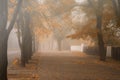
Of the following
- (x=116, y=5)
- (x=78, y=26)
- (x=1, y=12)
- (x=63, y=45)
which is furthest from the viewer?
(x=63, y=45)

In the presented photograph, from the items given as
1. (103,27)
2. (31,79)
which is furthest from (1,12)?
(103,27)

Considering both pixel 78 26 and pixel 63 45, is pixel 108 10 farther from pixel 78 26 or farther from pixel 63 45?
pixel 63 45

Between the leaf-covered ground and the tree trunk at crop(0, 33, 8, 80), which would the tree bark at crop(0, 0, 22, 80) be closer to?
the tree trunk at crop(0, 33, 8, 80)

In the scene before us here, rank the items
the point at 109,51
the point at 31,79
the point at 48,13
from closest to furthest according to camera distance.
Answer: the point at 31,79 < the point at 48,13 < the point at 109,51

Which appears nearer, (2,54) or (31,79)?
(2,54)

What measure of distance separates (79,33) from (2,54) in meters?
23.7

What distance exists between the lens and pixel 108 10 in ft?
124

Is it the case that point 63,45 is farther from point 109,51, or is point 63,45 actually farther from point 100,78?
point 100,78

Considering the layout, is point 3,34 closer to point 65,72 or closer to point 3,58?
point 3,58

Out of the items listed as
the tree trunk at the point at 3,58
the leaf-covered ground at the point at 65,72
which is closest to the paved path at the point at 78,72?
the leaf-covered ground at the point at 65,72

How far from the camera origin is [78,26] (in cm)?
4031

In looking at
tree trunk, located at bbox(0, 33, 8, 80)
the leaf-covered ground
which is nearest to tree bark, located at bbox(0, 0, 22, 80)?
tree trunk, located at bbox(0, 33, 8, 80)

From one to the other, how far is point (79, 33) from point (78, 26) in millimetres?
2327

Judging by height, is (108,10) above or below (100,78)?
above
